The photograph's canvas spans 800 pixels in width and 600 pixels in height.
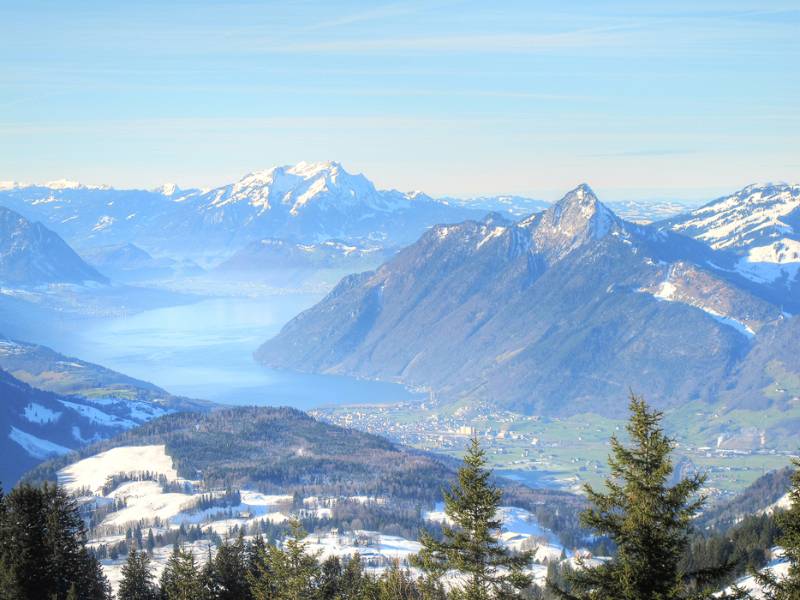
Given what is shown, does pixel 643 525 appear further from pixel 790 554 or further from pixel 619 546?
pixel 790 554

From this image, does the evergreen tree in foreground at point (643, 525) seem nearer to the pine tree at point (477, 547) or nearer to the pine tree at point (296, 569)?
the pine tree at point (477, 547)

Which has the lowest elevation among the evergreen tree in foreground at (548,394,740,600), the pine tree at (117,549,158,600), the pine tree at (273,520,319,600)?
the pine tree at (117,549,158,600)

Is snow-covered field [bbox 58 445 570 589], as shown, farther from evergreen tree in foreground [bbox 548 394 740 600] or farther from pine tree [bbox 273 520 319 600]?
evergreen tree in foreground [bbox 548 394 740 600]

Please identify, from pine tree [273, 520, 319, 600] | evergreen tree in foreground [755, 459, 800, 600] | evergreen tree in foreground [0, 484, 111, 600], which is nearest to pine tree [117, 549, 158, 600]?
evergreen tree in foreground [0, 484, 111, 600]

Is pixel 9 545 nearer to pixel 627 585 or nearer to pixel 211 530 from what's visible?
pixel 627 585

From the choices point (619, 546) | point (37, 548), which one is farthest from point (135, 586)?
point (619, 546)

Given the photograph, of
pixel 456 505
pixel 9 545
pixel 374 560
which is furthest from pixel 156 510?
pixel 456 505

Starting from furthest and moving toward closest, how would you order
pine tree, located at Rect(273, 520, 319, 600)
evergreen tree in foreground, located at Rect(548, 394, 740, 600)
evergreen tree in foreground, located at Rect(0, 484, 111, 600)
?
1. evergreen tree in foreground, located at Rect(0, 484, 111, 600)
2. pine tree, located at Rect(273, 520, 319, 600)
3. evergreen tree in foreground, located at Rect(548, 394, 740, 600)

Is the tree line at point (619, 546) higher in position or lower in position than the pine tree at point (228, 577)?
higher

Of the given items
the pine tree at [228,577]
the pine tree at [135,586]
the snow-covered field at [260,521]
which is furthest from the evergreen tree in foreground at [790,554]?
the snow-covered field at [260,521]
